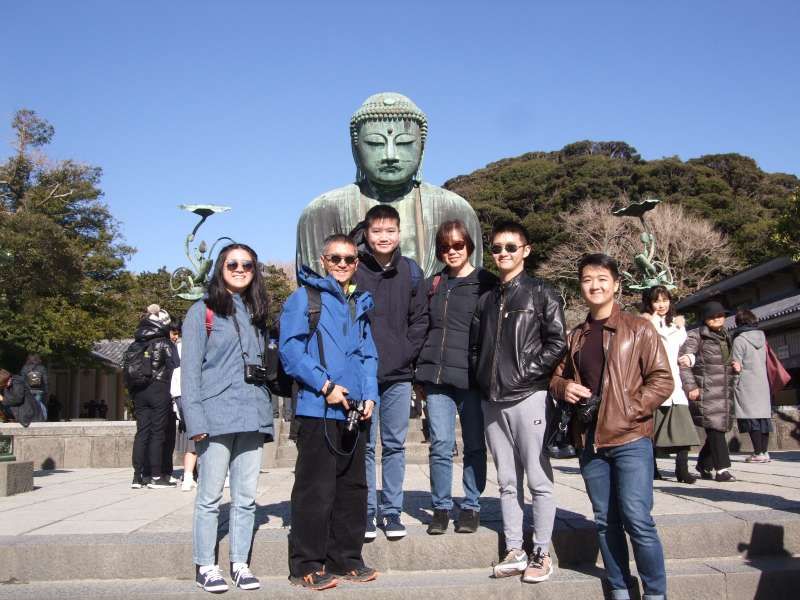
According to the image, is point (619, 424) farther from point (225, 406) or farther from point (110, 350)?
point (110, 350)

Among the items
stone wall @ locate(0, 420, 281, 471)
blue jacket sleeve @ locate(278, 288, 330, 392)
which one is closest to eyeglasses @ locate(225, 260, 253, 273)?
blue jacket sleeve @ locate(278, 288, 330, 392)

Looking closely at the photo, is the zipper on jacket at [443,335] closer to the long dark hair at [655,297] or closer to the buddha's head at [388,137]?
the long dark hair at [655,297]

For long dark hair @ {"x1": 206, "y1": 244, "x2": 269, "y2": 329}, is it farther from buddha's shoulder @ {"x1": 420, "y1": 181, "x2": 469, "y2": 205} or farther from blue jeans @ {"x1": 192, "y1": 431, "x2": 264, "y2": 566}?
buddha's shoulder @ {"x1": 420, "y1": 181, "x2": 469, "y2": 205}

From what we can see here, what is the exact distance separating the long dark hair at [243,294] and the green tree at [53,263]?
1578cm

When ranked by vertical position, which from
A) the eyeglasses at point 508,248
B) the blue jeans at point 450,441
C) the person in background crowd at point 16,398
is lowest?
the blue jeans at point 450,441

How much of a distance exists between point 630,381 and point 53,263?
66.7 ft

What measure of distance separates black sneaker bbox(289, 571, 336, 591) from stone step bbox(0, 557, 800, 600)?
1.3 inches

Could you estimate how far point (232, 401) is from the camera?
11.5ft

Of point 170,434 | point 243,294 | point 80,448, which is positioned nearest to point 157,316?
point 170,434

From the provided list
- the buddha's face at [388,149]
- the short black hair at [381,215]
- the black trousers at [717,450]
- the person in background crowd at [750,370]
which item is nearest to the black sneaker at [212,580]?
the short black hair at [381,215]

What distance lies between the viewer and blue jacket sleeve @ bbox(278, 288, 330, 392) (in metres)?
A: 3.38

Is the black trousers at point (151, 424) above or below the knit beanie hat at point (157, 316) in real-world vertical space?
below

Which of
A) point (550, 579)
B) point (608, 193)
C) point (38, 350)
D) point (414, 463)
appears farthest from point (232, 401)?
point (608, 193)

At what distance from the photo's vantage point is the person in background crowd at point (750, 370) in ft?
22.9
